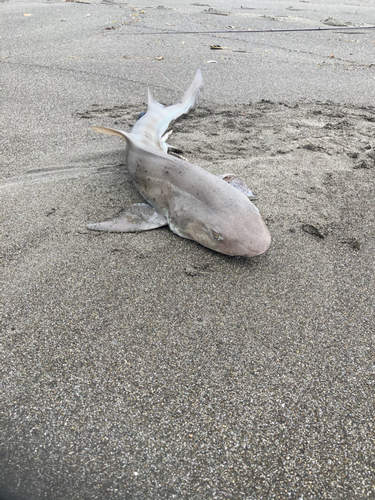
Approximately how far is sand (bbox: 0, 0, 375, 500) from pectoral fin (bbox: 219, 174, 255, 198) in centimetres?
15

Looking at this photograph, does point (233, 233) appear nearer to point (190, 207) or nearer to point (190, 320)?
point (190, 207)

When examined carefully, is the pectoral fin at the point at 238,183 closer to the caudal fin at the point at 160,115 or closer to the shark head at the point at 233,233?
the shark head at the point at 233,233

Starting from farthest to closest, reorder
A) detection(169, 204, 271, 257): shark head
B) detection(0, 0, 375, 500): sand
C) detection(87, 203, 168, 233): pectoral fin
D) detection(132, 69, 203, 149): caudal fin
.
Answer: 1. detection(132, 69, 203, 149): caudal fin
2. detection(87, 203, 168, 233): pectoral fin
3. detection(169, 204, 271, 257): shark head
4. detection(0, 0, 375, 500): sand

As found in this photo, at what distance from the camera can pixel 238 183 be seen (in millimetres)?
2926

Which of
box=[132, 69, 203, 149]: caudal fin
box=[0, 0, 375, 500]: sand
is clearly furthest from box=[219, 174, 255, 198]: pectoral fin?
box=[132, 69, 203, 149]: caudal fin

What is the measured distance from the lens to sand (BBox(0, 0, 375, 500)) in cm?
141

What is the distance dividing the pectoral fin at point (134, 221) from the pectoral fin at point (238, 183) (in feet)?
2.02

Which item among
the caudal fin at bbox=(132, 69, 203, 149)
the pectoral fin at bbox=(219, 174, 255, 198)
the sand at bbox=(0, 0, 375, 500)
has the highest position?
the caudal fin at bbox=(132, 69, 203, 149)

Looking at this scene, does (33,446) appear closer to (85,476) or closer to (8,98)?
(85,476)

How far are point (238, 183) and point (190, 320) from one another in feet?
4.39

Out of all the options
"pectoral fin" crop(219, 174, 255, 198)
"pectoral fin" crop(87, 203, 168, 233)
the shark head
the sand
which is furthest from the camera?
"pectoral fin" crop(219, 174, 255, 198)

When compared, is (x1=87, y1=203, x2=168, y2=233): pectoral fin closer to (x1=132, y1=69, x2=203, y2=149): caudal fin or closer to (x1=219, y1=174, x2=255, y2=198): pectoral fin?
(x1=219, y1=174, x2=255, y2=198): pectoral fin

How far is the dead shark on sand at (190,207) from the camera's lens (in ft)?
7.70

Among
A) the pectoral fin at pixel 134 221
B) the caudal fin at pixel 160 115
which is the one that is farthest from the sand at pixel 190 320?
the caudal fin at pixel 160 115
